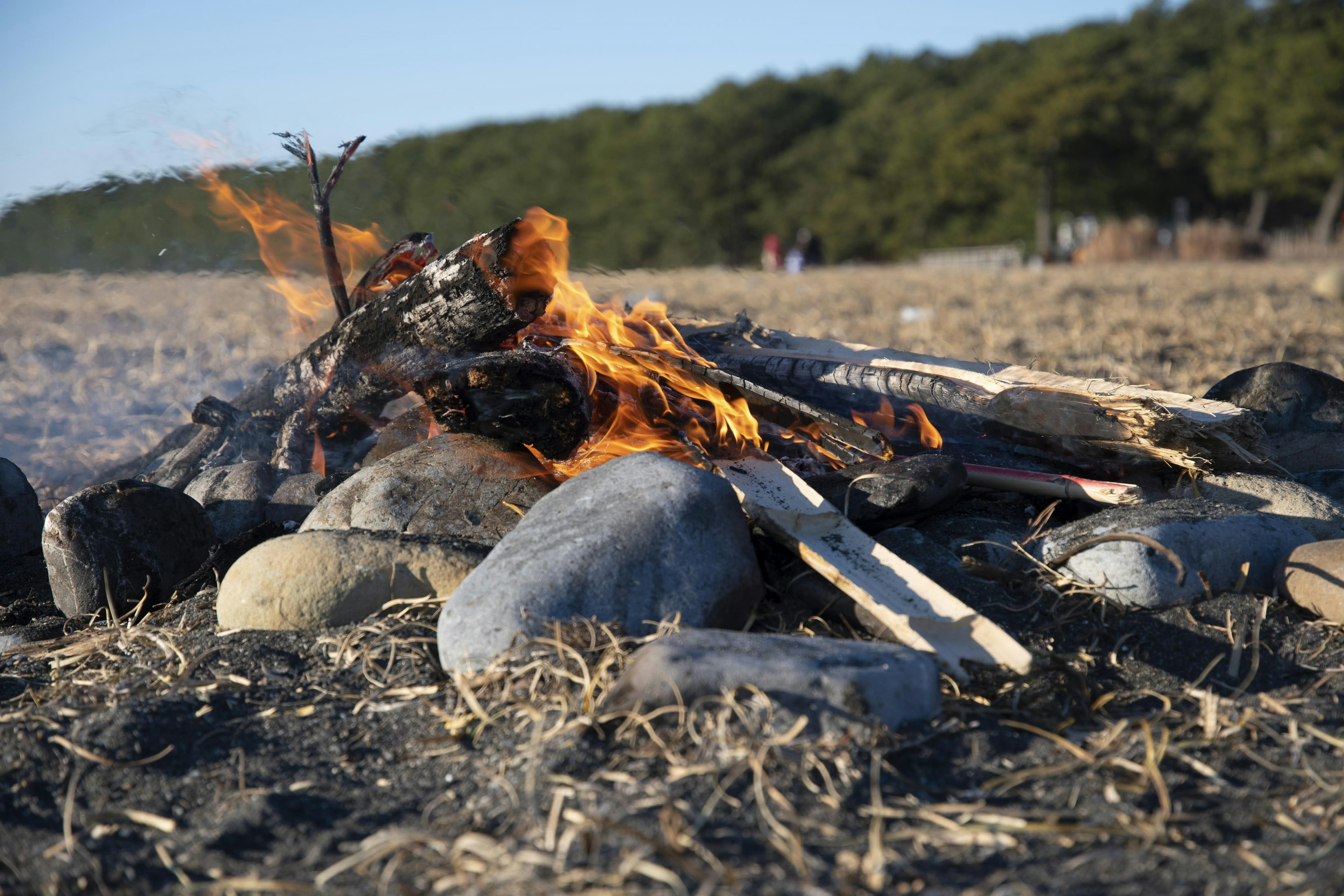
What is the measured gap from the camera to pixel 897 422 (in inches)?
143

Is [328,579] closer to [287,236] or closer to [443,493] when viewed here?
[443,493]

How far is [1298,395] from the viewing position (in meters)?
3.84

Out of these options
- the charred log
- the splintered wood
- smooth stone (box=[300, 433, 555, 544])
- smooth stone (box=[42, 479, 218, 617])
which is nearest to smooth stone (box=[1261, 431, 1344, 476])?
the splintered wood

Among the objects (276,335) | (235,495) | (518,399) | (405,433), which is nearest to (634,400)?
(518,399)

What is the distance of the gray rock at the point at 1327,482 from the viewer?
3.35 metres

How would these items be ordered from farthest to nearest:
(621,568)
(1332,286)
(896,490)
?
(1332,286) < (896,490) < (621,568)

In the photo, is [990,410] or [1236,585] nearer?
[1236,585]

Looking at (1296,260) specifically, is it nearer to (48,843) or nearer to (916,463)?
(916,463)

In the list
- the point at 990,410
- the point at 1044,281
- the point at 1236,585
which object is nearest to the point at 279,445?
the point at 990,410

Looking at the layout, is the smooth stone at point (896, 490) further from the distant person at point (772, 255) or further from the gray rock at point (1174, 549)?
the distant person at point (772, 255)

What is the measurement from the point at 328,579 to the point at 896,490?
1.71 m

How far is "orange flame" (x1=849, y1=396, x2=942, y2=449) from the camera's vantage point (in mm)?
3547

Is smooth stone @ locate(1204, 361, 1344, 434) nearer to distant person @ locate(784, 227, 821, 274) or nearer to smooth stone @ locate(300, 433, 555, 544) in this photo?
smooth stone @ locate(300, 433, 555, 544)

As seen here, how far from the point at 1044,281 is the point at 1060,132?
81.4 feet
